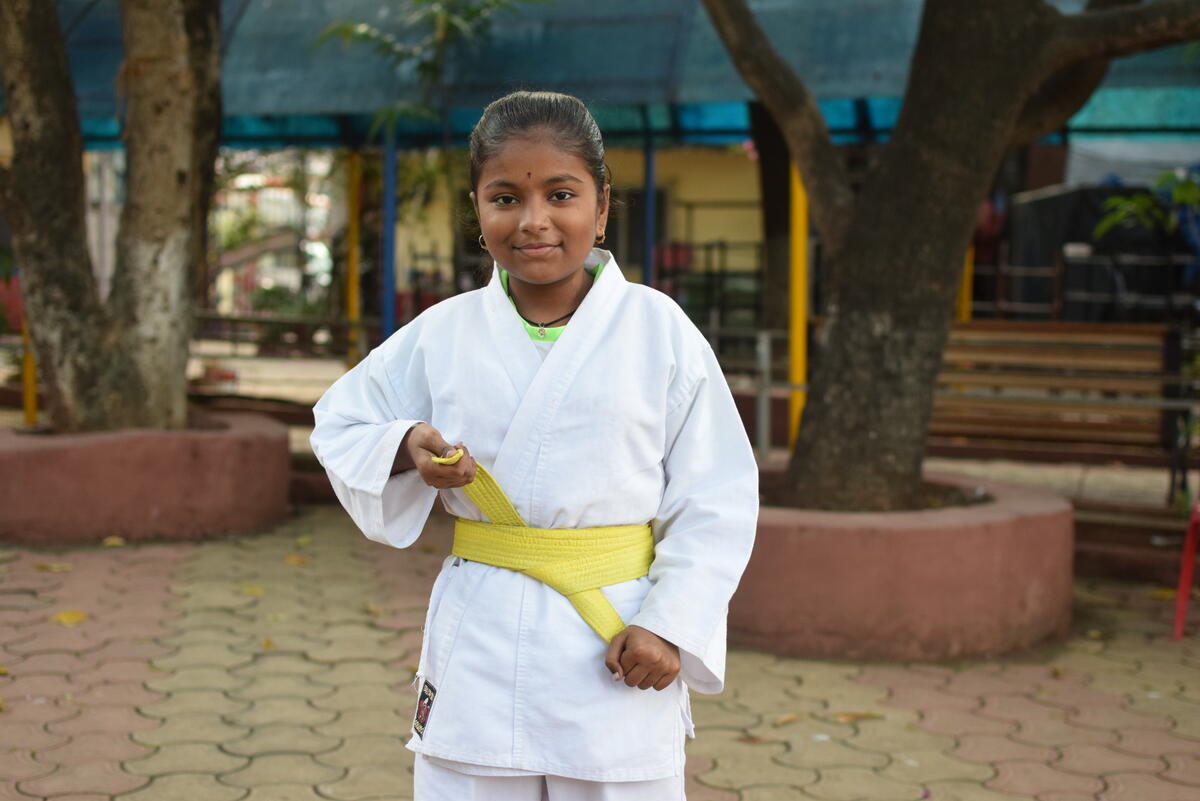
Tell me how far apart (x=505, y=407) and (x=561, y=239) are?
275 millimetres

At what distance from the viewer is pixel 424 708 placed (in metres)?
2.04

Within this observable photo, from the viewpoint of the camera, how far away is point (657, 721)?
6.60 feet

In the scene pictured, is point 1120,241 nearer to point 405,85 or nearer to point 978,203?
point 405,85

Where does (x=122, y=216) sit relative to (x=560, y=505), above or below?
above

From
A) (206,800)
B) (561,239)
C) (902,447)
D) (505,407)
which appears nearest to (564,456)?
(505,407)

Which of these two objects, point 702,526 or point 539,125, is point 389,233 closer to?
point 539,125

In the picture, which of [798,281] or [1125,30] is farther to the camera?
[798,281]

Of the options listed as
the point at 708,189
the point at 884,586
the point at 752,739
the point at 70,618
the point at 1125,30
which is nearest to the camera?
the point at 752,739

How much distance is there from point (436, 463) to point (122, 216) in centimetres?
543

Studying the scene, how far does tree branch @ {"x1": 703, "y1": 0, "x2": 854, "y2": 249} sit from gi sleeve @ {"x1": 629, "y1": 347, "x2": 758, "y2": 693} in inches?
126

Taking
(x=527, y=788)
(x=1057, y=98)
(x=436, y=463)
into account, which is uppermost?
(x=1057, y=98)

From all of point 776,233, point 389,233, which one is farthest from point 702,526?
point 776,233

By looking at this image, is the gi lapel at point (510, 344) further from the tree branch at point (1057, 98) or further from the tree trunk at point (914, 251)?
the tree branch at point (1057, 98)

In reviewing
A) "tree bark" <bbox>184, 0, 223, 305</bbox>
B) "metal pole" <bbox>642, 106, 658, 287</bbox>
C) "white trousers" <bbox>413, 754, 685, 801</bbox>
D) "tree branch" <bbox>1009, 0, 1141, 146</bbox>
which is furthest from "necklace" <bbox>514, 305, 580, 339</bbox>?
"metal pole" <bbox>642, 106, 658, 287</bbox>
